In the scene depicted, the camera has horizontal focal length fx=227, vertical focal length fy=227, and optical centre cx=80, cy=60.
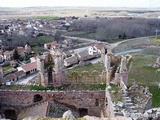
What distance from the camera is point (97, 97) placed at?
2264 centimetres

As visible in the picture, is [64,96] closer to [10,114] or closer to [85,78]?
[85,78]

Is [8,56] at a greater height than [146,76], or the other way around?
[146,76]

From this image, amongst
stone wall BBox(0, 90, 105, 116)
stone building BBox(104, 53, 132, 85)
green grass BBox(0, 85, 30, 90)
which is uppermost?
stone building BBox(104, 53, 132, 85)

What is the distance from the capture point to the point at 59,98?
22.6 meters

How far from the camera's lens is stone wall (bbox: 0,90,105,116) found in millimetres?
22391

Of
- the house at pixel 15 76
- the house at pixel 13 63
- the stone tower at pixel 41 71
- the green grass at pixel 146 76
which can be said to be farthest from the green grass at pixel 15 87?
the house at pixel 13 63

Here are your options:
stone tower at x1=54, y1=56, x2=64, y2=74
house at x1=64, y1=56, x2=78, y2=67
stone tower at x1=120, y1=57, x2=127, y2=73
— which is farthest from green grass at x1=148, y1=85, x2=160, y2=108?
house at x1=64, y1=56, x2=78, y2=67

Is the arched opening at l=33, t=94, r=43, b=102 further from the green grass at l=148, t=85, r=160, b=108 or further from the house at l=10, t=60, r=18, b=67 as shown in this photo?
the house at l=10, t=60, r=18, b=67

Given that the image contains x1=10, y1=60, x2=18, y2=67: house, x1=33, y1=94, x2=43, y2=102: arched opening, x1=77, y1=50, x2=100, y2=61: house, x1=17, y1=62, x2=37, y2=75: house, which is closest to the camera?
x1=33, y1=94, x2=43, y2=102: arched opening

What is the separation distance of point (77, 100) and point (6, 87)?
7.42 m

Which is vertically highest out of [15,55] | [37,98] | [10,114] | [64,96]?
[64,96]

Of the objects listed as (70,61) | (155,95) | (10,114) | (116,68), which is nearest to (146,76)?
(155,95)

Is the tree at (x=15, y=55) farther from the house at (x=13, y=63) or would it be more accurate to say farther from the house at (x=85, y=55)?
the house at (x=85, y=55)

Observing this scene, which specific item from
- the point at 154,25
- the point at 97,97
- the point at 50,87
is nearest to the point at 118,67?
the point at 97,97
